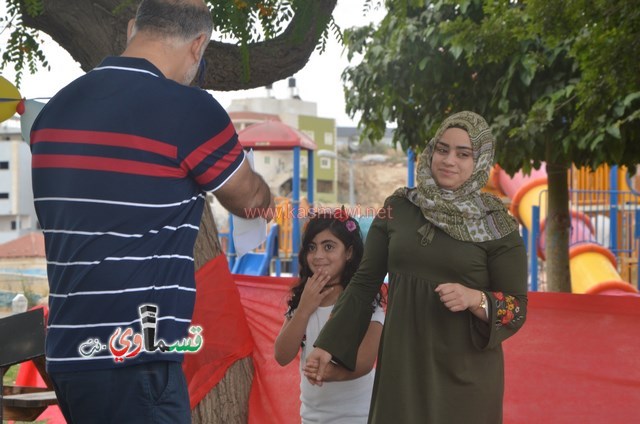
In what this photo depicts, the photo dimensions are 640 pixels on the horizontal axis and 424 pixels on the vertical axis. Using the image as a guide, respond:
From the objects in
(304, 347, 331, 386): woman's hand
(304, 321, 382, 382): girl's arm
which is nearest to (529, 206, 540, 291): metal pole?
(304, 321, 382, 382): girl's arm

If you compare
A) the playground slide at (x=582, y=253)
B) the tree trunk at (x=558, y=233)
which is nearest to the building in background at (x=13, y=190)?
the playground slide at (x=582, y=253)

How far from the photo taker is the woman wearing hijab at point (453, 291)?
2990mm

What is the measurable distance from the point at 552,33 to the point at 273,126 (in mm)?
13652

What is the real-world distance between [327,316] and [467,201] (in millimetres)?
932

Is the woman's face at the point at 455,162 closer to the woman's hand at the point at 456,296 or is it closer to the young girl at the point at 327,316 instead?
the woman's hand at the point at 456,296

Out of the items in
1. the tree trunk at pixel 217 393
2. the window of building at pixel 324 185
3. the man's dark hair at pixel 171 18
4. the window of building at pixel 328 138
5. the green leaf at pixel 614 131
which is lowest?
the tree trunk at pixel 217 393

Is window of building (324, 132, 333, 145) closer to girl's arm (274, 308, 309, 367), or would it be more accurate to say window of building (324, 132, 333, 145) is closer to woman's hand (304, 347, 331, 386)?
girl's arm (274, 308, 309, 367)

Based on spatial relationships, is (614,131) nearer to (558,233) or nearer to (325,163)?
(558,233)

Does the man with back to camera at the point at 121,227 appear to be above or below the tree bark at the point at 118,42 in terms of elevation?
below

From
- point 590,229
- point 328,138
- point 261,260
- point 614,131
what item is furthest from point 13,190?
point 328,138

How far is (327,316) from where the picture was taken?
3.79 metres

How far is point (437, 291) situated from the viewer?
2.91 metres

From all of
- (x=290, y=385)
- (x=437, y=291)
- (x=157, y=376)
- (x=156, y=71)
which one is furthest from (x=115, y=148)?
(x=290, y=385)

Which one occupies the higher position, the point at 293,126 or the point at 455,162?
the point at 293,126
